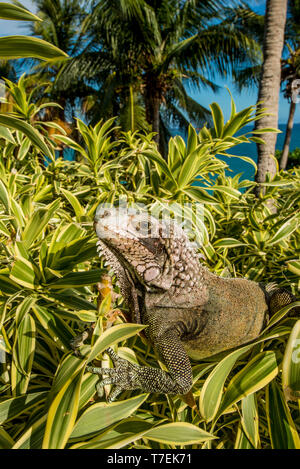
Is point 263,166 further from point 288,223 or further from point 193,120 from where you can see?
point 193,120

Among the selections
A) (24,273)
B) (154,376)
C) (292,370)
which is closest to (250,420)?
(292,370)

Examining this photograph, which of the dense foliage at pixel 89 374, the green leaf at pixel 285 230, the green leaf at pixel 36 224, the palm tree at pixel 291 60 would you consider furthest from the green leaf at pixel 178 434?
the palm tree at pixel 291 60

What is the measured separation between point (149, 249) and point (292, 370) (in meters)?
0.67

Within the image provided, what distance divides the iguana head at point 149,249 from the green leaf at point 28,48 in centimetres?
61

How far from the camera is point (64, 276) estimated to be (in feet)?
3.72

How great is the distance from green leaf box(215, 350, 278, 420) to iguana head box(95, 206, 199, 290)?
1.46 ft

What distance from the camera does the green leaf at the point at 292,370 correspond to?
861mm

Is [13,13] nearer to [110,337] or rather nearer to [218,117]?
[110,337]

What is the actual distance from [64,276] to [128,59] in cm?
1409

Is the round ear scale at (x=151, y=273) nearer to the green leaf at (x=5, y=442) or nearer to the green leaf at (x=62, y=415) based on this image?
the green leaf at (x=62, y=415)

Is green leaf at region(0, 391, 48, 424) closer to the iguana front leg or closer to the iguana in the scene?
the iguana front leg

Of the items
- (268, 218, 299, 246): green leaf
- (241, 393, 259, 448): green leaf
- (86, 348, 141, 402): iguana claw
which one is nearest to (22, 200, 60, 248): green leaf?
(86, 348, 141, 402): iguana claw

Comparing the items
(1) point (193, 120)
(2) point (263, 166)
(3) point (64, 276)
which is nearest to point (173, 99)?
(1) point (193, 120)

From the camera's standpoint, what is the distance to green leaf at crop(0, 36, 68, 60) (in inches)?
29.2
